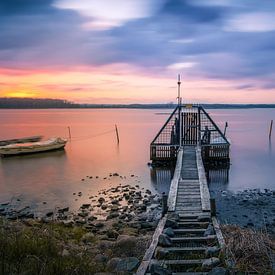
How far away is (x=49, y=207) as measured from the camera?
58.6ft

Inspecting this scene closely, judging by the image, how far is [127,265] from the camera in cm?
733

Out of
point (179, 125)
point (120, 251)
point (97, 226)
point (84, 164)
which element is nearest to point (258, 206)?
point (97, 226)

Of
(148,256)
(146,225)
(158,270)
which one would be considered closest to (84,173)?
(146,225)

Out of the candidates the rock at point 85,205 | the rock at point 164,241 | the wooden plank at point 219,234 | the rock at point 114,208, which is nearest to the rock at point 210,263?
the wooden plank at point 219,234

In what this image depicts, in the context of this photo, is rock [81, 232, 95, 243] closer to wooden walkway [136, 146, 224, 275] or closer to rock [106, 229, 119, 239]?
rock [106, 229, 119, 239]

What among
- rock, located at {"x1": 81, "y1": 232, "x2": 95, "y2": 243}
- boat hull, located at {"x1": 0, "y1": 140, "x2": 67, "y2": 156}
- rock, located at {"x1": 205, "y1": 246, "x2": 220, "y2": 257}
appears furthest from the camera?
boat hull, located at {"x1": 0, "y1": 140, "x2": 67, "y2": 156}

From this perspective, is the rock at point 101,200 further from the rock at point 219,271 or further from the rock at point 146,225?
the rock at point 219,271

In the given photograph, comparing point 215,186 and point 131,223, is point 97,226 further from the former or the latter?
point 215,186

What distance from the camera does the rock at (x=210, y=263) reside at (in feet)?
22.3

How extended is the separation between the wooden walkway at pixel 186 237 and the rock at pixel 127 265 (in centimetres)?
22

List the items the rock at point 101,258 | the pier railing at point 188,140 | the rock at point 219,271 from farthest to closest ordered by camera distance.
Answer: the pier railing at point 188,140, the rock at point 101,258, the rock at point 219,271

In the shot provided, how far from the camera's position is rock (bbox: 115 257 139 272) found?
718 centimetres

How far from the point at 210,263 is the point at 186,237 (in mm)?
2180

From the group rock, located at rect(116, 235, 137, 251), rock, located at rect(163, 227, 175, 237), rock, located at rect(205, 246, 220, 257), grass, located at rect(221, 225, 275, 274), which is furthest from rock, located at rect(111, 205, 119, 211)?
Result: rock, located at rect(205, 246, 220, 257)
